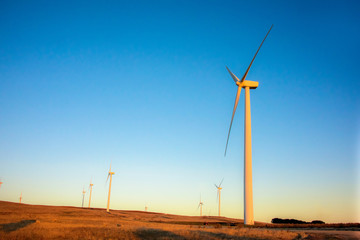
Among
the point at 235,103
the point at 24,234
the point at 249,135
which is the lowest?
the point at 24,234

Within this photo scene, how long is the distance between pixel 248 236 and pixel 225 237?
2047mm

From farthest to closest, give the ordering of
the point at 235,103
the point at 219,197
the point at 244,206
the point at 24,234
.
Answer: the point at 219,197 < the point at 235,103 < the point at 244,206 < the point at 24,234

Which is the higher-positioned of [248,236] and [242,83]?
[242,83]

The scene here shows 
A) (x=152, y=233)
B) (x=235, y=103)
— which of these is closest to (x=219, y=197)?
(x=235, y=103)

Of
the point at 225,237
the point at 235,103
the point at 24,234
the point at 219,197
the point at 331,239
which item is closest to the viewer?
the point at 331,239

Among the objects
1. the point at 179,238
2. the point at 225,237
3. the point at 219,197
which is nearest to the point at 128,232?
the point at 179,238

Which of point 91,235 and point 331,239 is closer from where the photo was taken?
point 331,239

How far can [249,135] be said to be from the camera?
44.7m

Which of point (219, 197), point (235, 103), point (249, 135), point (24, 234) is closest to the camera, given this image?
point (24, 234)

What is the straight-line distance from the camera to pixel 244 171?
42969 millimetres

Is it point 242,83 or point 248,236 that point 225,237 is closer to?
point 248,236

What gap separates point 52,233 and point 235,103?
33.1 m

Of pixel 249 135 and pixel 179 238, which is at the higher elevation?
pixel 249 135

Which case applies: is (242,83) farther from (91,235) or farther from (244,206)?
(91,235)
